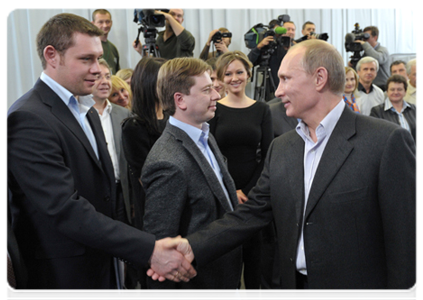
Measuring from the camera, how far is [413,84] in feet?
14.7

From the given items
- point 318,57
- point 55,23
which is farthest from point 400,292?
point 55,23

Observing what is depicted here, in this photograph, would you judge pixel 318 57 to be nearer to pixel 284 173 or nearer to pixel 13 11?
pixel 284 173

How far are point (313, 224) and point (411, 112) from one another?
126 inches

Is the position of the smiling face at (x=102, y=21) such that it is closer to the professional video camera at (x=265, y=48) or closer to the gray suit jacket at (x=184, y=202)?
the professional video camera at (x=265, y=48)

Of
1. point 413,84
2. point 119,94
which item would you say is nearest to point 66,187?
point 119,94

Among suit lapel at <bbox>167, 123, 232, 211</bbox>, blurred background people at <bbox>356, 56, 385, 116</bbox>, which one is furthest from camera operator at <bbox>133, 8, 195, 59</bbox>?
suit lapel at <bbox>167, 123, 232, 211</bbox>

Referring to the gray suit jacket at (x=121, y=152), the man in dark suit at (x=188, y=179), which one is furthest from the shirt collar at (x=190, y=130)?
the gray suit jacket at (x=121, y=152)

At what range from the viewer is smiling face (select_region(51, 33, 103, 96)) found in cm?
141

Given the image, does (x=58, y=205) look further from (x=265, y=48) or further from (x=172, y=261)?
(x=265, y=48)

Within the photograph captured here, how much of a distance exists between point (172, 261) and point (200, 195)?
248 mm

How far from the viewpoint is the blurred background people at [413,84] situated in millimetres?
4346

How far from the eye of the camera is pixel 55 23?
1412 mm

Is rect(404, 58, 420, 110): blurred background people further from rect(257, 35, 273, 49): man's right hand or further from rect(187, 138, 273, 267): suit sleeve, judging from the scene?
rect(187, 138, 273, 267): suit sleeve

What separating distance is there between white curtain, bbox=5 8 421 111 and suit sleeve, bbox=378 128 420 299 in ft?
13.8
